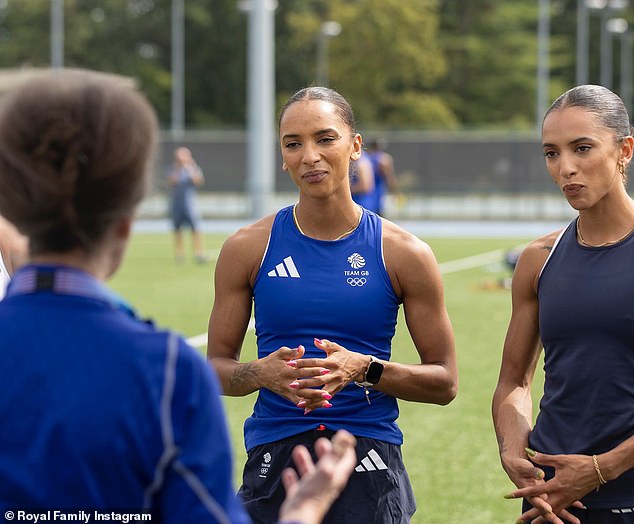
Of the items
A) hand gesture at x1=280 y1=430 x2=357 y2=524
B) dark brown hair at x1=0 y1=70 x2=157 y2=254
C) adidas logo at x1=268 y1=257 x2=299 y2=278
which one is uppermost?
dark brown hair at x1=0 y1=70 x2=157 y2=254

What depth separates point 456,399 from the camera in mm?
9594

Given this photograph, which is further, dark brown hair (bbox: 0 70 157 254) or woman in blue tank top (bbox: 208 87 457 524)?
woman in blue tank top (bbox: 208 87 457 524)

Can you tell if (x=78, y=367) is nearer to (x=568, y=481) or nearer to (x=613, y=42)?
(x=568, y=481)

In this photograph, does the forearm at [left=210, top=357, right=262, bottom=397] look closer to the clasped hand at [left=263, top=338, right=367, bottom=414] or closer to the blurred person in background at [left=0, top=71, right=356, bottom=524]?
the clasped hand at [left=263, top=338, right=367, bottom=414]

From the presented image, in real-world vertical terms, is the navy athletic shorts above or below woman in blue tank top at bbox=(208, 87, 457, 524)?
Result: below

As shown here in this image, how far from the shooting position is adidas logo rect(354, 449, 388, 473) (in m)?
3.80

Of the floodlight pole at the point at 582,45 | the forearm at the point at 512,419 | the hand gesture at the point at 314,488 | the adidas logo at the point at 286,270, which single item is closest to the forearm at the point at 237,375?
the adidas logo at the point at 286,270

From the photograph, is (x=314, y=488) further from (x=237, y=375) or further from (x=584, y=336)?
(x=237, y=375)

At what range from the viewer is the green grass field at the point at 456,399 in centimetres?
691

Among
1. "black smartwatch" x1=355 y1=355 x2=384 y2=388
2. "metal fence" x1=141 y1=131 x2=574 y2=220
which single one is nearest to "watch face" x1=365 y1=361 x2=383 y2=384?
"black smartwatch" x1=355 y1=355 x2=384 y2=388

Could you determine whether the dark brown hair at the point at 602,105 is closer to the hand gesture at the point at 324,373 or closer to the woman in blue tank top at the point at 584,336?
the woman in blue tank top at the point at 584,336

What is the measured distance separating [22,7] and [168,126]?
36.8ft

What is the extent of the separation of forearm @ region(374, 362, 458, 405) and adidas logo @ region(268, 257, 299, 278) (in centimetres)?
44

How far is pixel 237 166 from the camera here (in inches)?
1991
